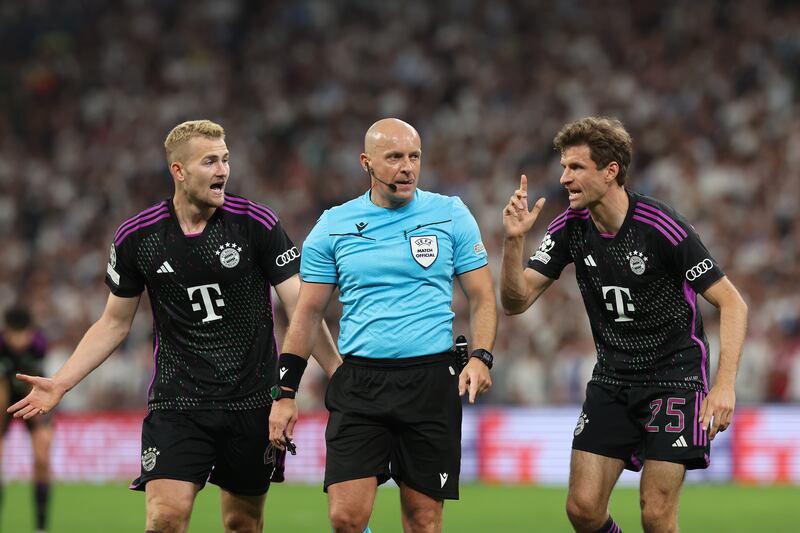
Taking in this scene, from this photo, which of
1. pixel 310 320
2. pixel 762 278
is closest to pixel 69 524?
pixel 310 320

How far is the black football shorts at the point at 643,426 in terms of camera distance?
25.7ft

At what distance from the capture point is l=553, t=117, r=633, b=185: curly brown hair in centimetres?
790

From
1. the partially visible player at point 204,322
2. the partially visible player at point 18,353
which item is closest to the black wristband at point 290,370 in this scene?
the partially visible player at point 204,322

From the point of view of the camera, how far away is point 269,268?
27.1 ft

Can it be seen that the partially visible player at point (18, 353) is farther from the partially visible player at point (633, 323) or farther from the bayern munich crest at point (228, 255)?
the partially visible player at point (633, 323)

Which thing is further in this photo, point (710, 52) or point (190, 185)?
point (710, 52)

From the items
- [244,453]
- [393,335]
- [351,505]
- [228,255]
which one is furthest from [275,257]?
[351,505]

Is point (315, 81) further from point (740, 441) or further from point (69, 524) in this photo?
point (69, 524)

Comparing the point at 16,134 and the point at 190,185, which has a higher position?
the point at 16,134

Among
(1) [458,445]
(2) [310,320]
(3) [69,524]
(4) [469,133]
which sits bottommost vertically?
(3) [69,524]

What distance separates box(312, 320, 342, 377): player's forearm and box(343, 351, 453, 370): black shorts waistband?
1.45 feet

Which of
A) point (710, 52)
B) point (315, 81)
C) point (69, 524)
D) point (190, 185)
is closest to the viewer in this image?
point (190, 185)

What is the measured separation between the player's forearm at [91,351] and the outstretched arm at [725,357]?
354 cm

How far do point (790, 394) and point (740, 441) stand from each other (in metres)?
1.03
